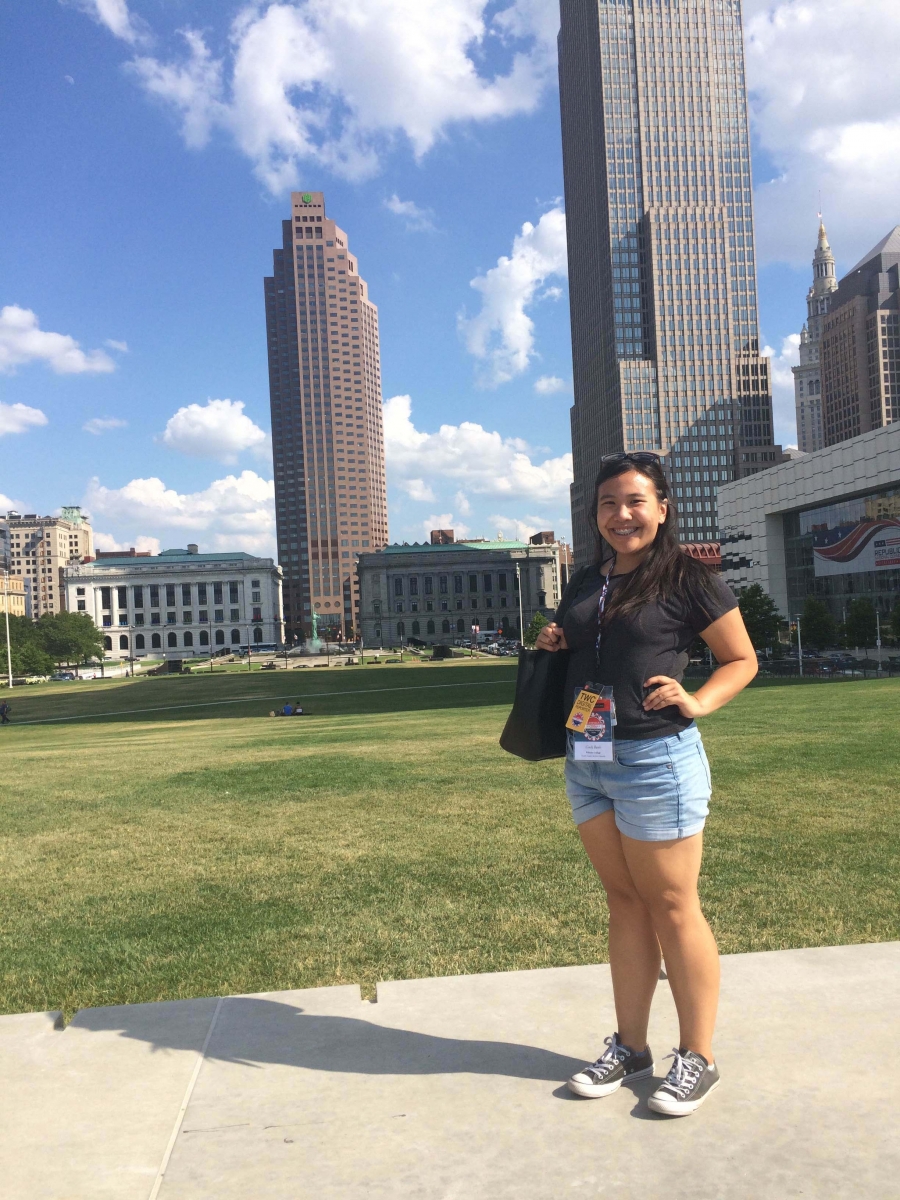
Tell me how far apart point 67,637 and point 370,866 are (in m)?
98.4

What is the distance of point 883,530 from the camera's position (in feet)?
218

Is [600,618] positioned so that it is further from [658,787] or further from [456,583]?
[456,583]

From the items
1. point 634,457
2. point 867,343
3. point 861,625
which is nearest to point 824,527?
point 861,625

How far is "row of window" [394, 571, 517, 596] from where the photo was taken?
172375mm

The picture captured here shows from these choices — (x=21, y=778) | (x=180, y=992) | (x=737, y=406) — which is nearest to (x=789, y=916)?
(x=180, y=992)

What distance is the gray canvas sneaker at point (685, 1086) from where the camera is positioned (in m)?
3.09

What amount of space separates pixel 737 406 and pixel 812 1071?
15381 centimetres

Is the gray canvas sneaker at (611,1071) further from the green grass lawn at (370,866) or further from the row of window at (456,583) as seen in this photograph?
the row of window at (456,583)

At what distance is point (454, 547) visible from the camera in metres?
179

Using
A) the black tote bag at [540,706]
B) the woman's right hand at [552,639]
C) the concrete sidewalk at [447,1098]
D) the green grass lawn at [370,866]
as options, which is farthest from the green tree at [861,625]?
the woman's right hand at [552,639]

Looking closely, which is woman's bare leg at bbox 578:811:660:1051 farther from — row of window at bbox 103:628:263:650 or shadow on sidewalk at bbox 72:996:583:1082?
row of window at bbox 103:628:263:650

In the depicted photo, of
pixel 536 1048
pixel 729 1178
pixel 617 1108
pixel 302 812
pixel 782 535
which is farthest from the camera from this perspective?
pixel 782 535

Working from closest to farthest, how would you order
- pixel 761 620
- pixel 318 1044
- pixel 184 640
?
pixel 318 1044 < pixel 761 620 < pixel 184 640

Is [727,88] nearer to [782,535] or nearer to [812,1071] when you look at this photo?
[782,535]
